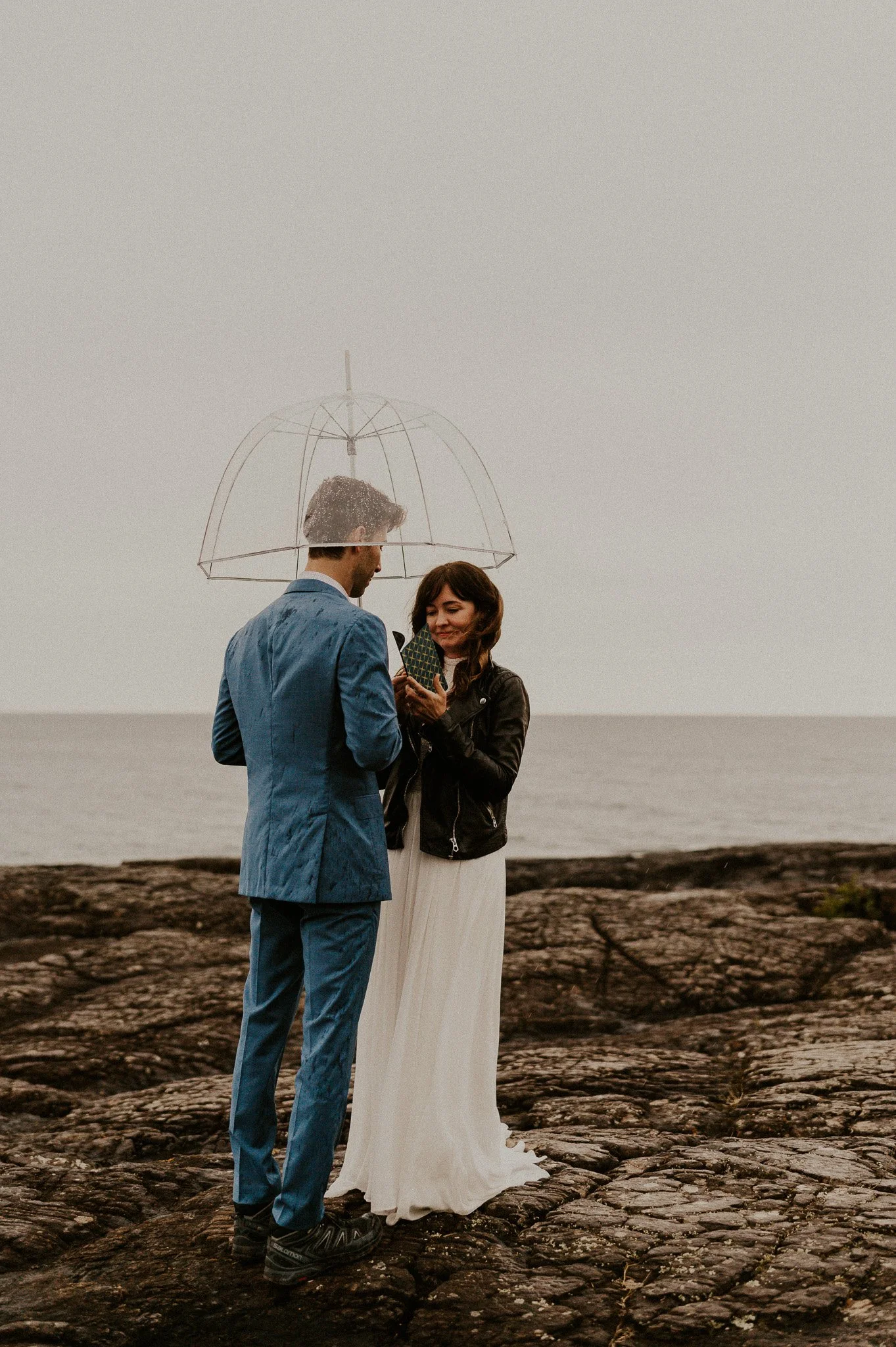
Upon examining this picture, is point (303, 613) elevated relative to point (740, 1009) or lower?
elevated

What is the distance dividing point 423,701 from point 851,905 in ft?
28.6

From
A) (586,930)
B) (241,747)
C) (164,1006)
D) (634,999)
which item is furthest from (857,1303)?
(586,930)

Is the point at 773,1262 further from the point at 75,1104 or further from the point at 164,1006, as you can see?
the point at 164,1006

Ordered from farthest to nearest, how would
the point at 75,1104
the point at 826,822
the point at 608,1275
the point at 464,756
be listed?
the point at 826,822
the point at 75,1104
the point at 464,756
the point at 608,1275

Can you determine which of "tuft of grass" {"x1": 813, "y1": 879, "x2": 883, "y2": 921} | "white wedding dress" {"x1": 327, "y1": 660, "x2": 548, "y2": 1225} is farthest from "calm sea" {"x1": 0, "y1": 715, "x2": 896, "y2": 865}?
"white wedding dress" {"x1": 327, "y1": 660, "x2": 548, "y2": 1225}

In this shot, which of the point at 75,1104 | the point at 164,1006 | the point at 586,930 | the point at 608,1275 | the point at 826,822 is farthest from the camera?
the point at 826,822

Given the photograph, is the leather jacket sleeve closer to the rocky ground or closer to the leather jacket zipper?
the leather jacket zipper

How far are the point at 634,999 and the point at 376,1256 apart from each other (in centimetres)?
500

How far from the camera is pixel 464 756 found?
161 inches

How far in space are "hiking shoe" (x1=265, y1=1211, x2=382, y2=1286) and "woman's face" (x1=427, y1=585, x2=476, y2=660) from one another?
2.07m

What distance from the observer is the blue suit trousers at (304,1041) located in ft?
12.2

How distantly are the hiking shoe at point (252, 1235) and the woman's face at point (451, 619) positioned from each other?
208 centimetres

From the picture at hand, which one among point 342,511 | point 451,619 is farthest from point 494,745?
point 342,511

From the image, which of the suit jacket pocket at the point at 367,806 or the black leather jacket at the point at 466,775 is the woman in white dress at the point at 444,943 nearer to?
the black leather jacket at the point at 466,775
